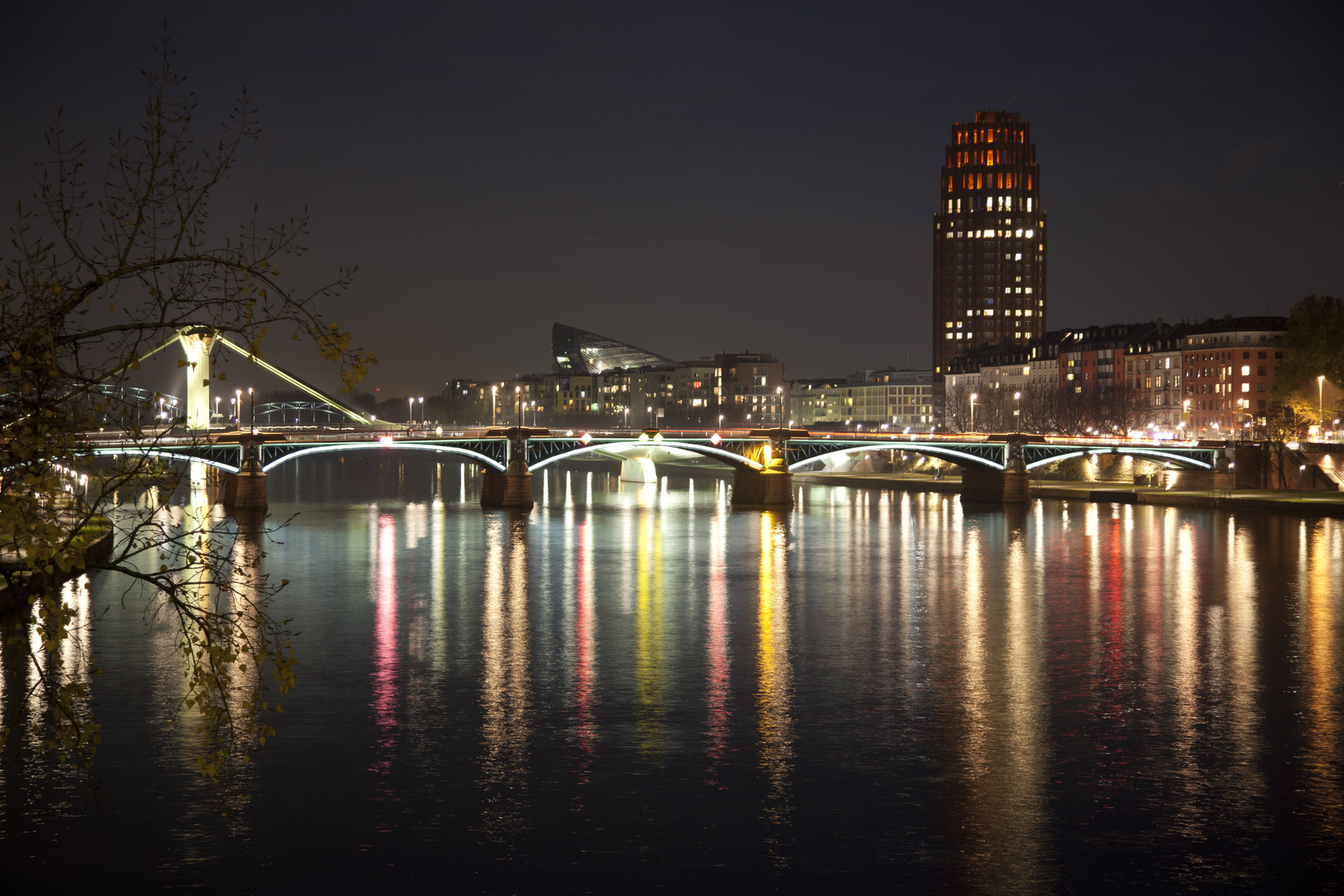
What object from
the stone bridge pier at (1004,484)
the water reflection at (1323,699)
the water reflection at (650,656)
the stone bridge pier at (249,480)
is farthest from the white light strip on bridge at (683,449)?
the water reflection at (1323,699)

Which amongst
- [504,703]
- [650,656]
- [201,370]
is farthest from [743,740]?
[201,370]

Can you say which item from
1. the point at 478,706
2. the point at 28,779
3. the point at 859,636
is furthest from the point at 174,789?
the point at 859,636

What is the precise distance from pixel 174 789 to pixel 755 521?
4725 cm

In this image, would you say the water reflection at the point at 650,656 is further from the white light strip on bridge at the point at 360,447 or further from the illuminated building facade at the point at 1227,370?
the illuminated building facade at the point at 1227,370

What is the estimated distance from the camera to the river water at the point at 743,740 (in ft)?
44.1

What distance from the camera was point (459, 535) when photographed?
5269 cm

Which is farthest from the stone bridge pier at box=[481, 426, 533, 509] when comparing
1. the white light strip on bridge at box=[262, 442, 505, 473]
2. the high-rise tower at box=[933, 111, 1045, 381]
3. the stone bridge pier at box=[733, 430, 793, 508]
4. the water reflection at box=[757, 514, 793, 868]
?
the high-rise tower at box=[933, 111, 1045, 381]

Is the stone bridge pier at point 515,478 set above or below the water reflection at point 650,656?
above

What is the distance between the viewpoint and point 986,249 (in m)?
171

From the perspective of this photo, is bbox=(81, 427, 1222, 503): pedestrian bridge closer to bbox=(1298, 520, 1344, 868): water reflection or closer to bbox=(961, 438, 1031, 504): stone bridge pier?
bbox=(961, 438, 1031, 504): stone bridge pier

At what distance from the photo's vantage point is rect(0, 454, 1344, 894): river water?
13.4 metres

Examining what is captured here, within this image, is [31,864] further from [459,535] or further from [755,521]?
[755,521]

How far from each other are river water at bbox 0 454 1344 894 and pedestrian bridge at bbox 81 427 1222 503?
25.2 metres

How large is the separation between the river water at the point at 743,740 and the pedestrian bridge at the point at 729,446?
25.2 m
